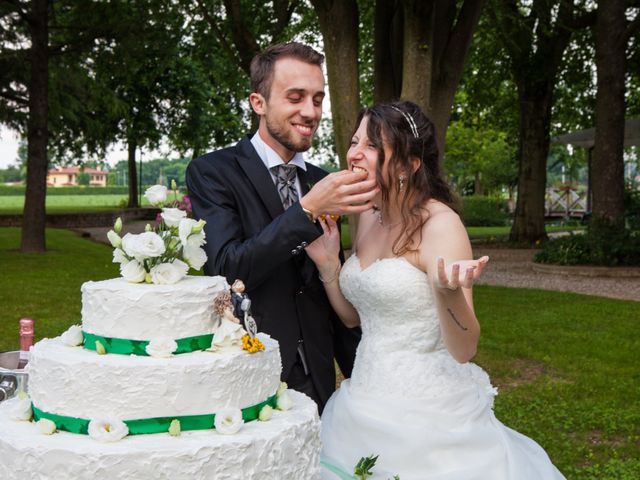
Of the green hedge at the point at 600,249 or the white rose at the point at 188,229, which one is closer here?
the white rose at the point at 188,229

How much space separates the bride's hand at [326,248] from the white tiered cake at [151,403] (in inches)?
35.4

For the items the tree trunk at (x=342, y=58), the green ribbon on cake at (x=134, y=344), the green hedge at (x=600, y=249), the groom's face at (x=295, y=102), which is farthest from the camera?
the green hedge at (x=600, y=249)

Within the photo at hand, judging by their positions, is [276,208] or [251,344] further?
[276,208]

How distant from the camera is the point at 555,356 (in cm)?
985

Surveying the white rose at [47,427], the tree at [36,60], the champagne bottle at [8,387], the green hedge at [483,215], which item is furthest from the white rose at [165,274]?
the green hedge at [483,215]

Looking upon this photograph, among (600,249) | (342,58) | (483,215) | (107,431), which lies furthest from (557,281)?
(483,215)

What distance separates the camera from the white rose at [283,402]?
3014 mm

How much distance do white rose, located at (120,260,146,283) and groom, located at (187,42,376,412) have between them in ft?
1.69

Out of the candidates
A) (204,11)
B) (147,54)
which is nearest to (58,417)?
(204,11)

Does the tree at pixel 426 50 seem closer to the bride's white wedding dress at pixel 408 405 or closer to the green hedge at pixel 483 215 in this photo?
the bride's white wedding dress at pixel 408 405

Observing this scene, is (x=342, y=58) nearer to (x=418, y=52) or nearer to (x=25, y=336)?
(x=418, y=52)

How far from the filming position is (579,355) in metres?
9.92

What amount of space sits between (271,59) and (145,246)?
115 cm

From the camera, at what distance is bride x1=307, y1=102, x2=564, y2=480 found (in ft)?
12.2
